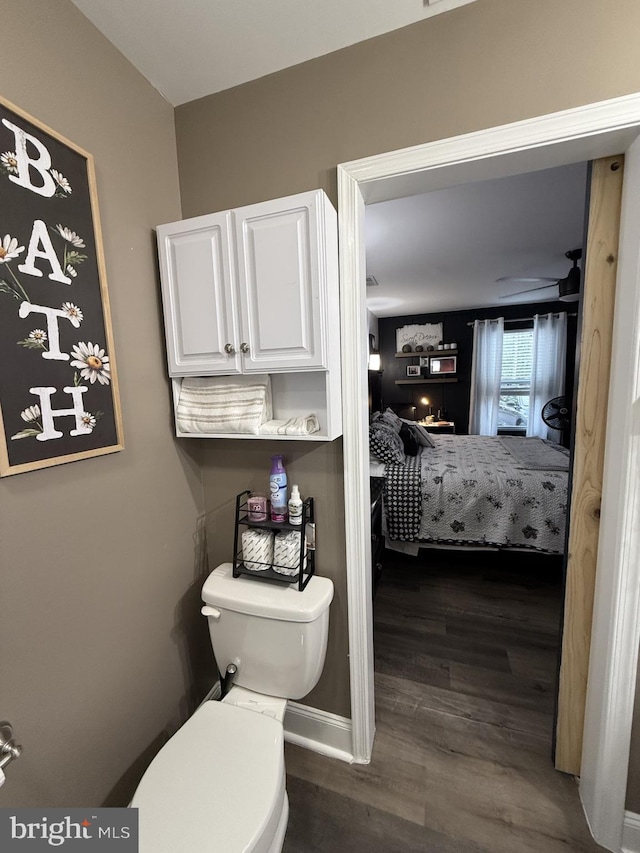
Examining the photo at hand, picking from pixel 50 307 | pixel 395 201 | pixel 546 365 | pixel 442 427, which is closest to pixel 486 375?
pixel 546 365

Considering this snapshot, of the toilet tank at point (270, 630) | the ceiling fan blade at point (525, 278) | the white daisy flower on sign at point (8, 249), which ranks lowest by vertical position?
the toilet tank at point (270, 630)

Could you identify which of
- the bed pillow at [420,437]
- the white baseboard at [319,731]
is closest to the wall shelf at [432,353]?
the bed pillow at [420,437]

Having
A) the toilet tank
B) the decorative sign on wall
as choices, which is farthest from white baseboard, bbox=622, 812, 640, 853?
the decorative sign on wall

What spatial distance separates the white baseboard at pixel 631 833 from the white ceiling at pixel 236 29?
2466 mm

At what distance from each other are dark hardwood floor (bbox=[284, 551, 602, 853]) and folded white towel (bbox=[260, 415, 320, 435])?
4.39 ft

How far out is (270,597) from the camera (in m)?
1.23

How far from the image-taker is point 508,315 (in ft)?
16.9

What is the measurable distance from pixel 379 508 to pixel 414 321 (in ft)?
12.9

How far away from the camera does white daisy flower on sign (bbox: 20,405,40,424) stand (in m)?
0.87

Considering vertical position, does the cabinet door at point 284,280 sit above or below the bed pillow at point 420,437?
above

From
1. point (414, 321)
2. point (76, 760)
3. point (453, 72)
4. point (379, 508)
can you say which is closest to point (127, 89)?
point (453, 72)

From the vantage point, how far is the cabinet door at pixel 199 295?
1.13m

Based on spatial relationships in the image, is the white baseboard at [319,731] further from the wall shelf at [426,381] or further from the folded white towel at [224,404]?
the wall shelf at [426,381]

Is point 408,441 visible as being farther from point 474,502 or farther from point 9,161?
point 9,161
